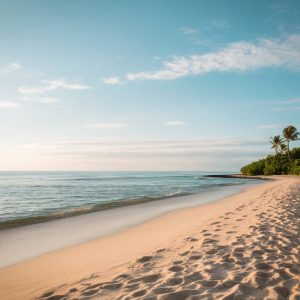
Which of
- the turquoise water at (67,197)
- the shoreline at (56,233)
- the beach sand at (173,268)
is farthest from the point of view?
the turquoise water at (67,197)

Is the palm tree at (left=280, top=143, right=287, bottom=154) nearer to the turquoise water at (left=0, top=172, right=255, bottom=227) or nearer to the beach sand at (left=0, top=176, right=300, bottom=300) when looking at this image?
the turquoise water at (left=0, top=172, right=255, bottom=227)

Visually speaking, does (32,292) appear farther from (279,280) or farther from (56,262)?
(279,280)

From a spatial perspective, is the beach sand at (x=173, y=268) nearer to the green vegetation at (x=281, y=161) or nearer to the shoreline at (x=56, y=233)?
the shoreline at (x=56, y=233)

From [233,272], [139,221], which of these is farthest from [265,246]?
[139,221]

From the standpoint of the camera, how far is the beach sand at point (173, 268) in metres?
4.11

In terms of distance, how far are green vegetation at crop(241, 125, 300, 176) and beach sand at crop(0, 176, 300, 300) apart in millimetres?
64278

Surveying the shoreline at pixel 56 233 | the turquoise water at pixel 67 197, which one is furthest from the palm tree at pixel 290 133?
the shoreline at pixel 56 233

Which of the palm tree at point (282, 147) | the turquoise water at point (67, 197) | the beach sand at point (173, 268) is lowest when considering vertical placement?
the turquoise water at point (67, 197)

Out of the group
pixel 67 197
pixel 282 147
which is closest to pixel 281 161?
→ pixel 282 147

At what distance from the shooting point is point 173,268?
503 cm

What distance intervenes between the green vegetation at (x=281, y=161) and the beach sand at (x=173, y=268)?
6428cm

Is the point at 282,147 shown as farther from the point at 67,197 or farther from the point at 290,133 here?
the point at 67,197

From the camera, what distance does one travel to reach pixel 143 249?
673 cm

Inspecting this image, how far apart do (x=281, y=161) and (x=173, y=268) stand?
78.3 m
